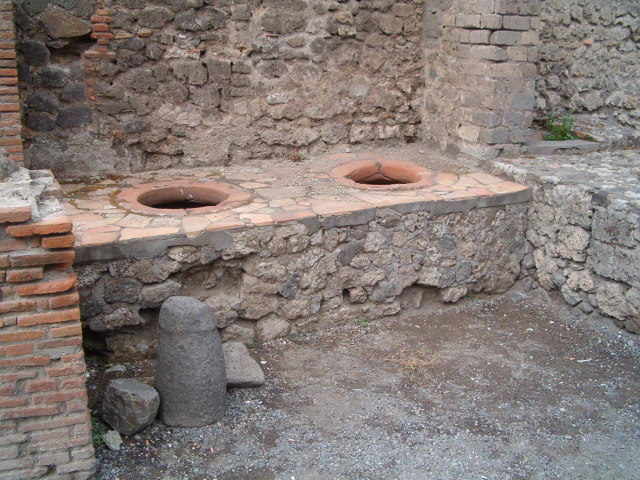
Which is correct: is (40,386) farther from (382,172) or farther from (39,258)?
(382,172)

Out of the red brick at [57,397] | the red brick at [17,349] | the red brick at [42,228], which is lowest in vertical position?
the red brick at [57,397]

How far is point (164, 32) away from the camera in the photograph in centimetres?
629

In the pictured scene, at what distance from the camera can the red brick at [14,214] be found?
10.3 feet

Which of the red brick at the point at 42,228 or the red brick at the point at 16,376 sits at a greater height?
the red brick at the point at 42,228

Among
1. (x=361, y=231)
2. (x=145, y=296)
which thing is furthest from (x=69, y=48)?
(x=361, y=231)

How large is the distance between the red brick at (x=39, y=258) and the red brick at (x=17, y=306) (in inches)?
7.3

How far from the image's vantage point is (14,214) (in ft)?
10.3

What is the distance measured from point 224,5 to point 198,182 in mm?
1740

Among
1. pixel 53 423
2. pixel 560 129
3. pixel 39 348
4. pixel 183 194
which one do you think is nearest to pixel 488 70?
pixel 560 129

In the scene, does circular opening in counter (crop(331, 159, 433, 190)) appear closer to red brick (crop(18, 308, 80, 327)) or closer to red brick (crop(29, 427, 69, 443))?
red brick (crop(18, 308, 80, 327))

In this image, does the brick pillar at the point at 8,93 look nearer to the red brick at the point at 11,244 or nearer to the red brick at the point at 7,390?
the red brick at the point at 11,244

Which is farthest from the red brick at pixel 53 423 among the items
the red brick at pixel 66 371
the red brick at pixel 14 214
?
the red brick at pixel 14 214

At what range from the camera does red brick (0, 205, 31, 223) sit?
3.13 metres

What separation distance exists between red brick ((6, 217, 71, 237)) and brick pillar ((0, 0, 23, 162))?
2.33 meters
